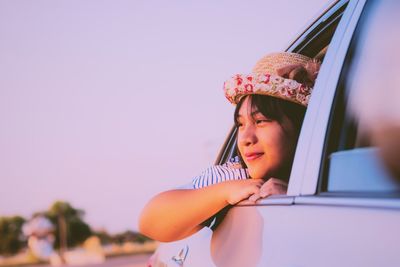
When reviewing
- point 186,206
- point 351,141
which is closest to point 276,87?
point 186,206

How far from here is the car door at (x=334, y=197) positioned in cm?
130

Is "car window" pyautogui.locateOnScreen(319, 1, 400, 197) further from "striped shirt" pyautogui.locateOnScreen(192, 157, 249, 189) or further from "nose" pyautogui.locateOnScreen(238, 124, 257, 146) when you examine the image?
"striped shirt" pyautogui.locateOnScreen(192, 157, 249, 189)

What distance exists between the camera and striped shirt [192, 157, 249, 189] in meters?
2.75

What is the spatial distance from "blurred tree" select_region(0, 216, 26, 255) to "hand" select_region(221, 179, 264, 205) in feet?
272

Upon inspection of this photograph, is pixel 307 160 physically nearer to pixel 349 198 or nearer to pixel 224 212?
pixel 349 198

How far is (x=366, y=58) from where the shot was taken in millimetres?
1732

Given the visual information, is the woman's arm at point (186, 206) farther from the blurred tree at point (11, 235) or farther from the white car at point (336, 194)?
the blurred tree at point (11, 235)

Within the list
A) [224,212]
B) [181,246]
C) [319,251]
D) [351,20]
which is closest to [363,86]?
[351,20]

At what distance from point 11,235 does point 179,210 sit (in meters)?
86.2

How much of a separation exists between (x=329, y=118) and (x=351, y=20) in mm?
282

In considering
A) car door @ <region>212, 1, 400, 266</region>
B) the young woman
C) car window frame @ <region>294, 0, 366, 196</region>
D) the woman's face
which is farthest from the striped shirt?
car window frame @ <region>294, 0, 366, 196</region>

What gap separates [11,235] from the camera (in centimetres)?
8456

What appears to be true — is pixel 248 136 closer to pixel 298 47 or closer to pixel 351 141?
pixel 298 47

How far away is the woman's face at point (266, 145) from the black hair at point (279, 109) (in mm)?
15
